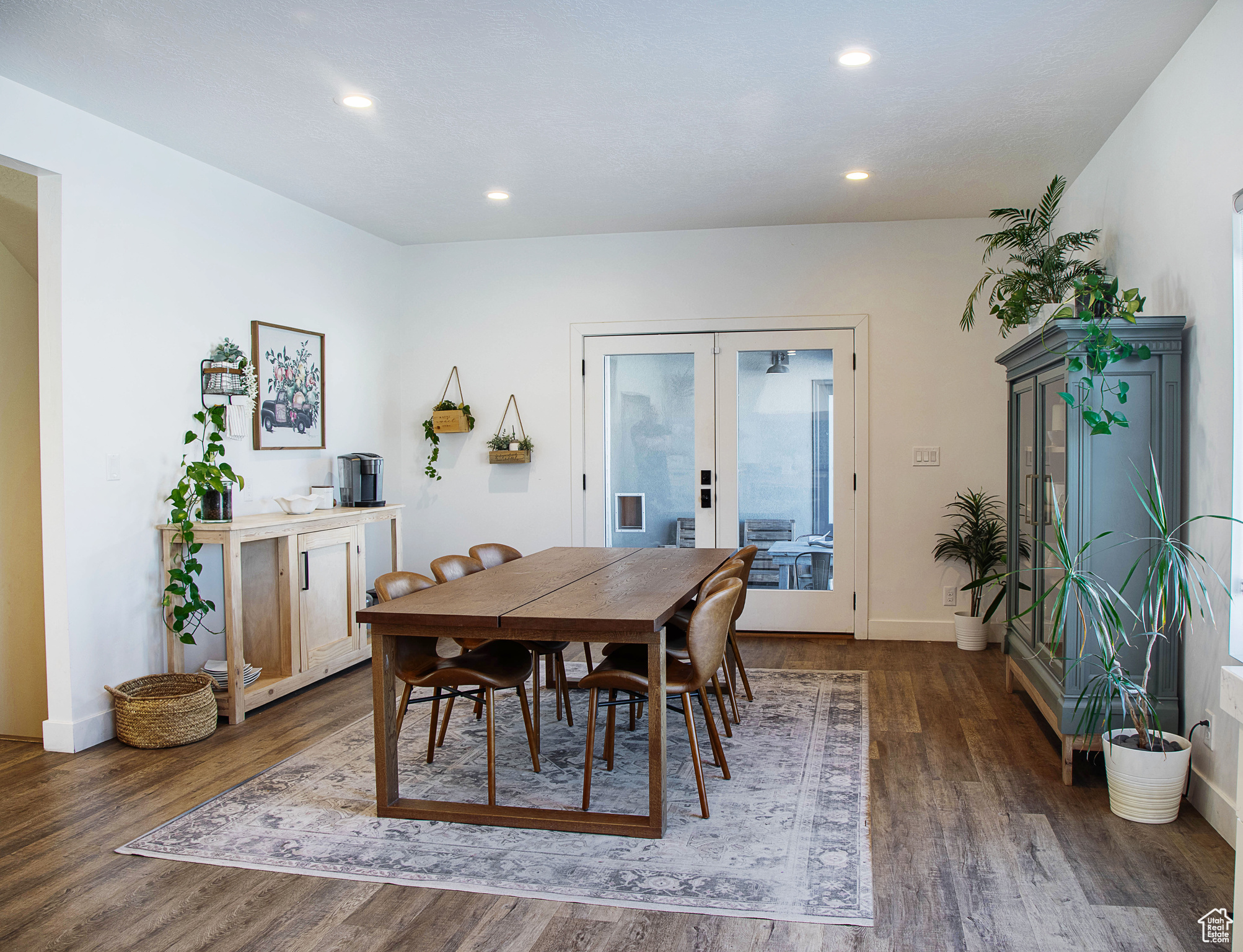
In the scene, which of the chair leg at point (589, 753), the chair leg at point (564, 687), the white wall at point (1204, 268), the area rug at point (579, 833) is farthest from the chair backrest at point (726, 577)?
the white wall at point (1204, 268)

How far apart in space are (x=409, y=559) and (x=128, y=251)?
3028 mm

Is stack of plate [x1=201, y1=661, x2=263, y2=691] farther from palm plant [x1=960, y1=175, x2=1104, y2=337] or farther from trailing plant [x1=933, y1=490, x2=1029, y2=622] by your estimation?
trailing plant [x1=933, y1=490, x2=1029, y2=622]

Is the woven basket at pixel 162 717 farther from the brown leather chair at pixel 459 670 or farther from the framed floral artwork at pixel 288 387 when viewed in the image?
the framed floral artwork at pixel 288 387

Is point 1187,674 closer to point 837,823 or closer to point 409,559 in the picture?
point 837,823

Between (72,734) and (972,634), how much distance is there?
15.7 feet

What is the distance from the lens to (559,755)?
140 inches

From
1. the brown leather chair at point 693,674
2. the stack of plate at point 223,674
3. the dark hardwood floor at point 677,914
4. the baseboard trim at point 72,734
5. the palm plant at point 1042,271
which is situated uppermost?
the palm plant at point 1042,271

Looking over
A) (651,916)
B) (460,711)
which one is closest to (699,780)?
(651,916)

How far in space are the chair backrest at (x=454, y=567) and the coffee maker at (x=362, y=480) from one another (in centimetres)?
145

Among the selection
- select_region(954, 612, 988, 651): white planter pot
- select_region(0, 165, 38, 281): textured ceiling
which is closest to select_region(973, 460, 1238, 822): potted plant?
select_region(954, 612, 988, 651): white planter pot

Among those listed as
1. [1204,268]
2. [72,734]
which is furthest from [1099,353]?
[72,734]

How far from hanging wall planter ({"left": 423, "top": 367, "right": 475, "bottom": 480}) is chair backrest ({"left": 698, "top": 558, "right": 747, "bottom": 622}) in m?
2.83

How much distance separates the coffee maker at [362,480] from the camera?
534 cm

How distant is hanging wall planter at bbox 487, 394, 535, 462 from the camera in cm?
611
